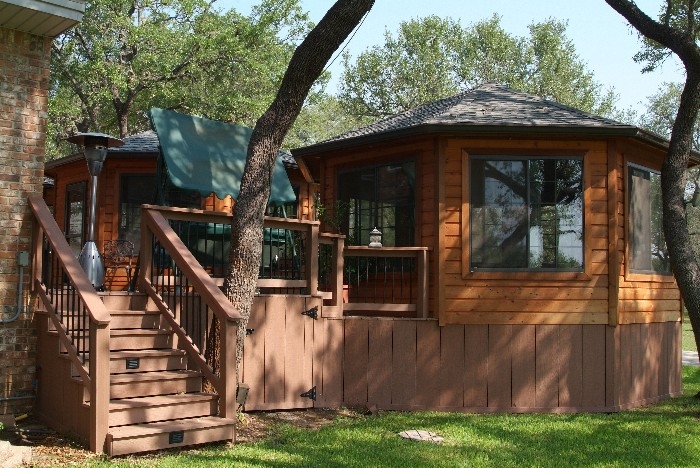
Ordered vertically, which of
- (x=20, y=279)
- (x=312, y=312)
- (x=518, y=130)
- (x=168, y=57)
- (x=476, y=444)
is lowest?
(x=476, y=444)

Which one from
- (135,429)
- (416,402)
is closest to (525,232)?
(416,402)

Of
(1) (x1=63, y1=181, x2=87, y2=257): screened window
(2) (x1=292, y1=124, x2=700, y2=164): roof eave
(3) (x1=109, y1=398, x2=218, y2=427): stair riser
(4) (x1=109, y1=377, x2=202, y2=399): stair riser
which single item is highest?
(2) (x1=292, y1=124, x2=700, y2=164): roof eave

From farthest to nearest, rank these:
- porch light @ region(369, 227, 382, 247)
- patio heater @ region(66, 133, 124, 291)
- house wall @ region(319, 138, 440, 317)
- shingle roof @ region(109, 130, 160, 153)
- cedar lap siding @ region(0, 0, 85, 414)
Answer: shingle roof @ region(109, 130, 160, 153), porch light @ region(369, 227, 382, 247), house wall @ region(319, 138, 440, 317), patio heater @ region(66, 133, 124, 291), cedar lap siding @ region(0, 0, 85, 414)

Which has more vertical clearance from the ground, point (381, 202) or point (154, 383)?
point (381, 202)

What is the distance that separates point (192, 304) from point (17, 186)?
1959mm

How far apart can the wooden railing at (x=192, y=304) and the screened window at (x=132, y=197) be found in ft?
16.3

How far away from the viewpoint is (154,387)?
614 centimetres

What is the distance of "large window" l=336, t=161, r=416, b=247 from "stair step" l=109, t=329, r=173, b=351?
3.58m

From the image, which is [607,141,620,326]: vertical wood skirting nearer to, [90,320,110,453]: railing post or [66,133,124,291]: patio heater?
[90,320,110,453]: railing post

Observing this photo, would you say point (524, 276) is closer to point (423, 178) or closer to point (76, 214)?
point (423, 178)

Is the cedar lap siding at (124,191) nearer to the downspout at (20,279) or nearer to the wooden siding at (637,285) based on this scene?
the downspout at (20,279)

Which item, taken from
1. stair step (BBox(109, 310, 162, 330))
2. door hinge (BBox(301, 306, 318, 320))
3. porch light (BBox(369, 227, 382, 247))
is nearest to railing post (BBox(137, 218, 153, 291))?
stair step (BBox(109, 310, 162, 330))

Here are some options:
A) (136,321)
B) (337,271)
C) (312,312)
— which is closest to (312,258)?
(337,271)

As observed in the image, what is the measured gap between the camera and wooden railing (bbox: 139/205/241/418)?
19.9 feet
